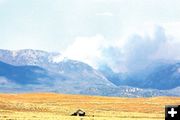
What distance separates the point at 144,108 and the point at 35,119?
48.2 metres

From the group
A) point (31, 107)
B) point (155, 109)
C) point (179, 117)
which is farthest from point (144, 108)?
point (179, 117)

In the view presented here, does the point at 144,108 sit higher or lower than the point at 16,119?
higher

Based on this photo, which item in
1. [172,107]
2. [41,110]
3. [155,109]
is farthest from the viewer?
[155,109]

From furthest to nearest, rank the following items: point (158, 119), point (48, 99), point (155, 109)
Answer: point (48, 99) → point (155, 109) → point (158, 119)

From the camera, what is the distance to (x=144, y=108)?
102 meters

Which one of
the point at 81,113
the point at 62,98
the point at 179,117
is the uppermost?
the point at 62,98

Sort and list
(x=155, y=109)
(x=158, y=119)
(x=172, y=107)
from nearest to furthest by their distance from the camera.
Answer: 1. (x=172, y=107)
2. (x=158, y=119)
3. (x=155, y=109)

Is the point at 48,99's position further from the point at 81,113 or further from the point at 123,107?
the point at 81,113

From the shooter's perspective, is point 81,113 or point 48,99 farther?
point 48,99

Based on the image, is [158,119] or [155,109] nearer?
[158,119]

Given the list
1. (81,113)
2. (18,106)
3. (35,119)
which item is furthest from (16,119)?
(18,106)

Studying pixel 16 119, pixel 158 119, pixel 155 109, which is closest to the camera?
pixel 16 119

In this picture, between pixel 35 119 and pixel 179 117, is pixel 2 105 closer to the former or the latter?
pixel 35 119

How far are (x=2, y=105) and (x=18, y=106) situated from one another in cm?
276
